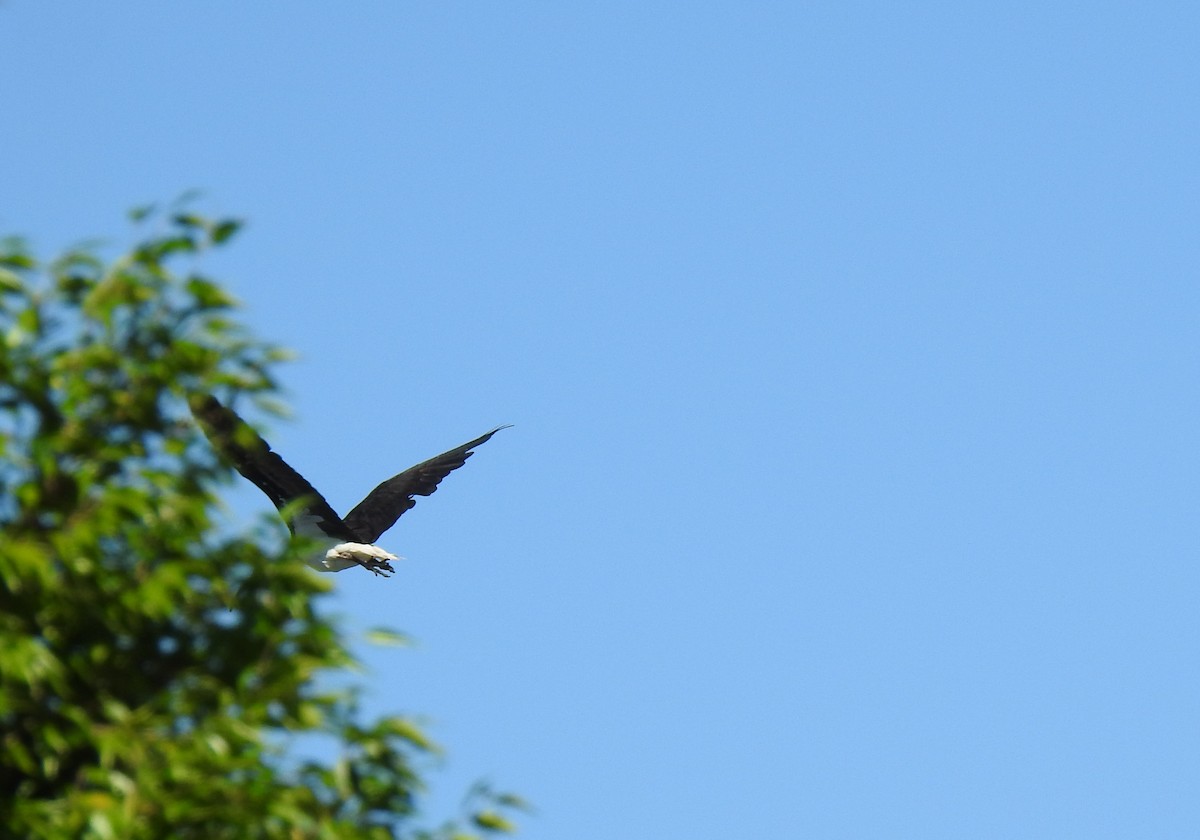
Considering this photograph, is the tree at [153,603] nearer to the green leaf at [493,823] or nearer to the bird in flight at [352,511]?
the green leaf at [493,823]

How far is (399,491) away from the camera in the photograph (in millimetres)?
25156

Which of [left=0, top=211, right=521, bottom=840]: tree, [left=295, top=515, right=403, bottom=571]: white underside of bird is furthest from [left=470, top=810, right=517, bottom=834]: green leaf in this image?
[left=295, top=515, right=403, bottom=571]: white underside of bird

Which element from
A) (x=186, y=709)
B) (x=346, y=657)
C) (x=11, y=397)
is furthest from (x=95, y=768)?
(x=11, y=397)

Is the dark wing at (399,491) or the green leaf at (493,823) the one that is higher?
the dark wing at (399,491)

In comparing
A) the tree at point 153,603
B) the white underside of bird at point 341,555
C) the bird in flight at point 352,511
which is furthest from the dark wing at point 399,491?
the tree at point 153,603

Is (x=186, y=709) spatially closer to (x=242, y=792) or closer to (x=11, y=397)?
(x=242, y=792)

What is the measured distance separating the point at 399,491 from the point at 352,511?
0.71m

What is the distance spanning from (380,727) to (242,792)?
0.96 metres

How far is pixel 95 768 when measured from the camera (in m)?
9.36

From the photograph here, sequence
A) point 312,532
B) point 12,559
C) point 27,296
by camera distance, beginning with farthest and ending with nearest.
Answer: point 312,532, point 27,296, point 12,559

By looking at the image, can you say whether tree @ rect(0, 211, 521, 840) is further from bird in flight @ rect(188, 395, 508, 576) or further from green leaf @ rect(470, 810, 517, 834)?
bird in flight @ rect(188, 395, 508, 576)

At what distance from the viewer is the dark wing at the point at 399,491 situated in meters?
25.0

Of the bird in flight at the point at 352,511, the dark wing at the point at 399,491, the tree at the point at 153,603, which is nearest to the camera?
the tree at the point at 153,603

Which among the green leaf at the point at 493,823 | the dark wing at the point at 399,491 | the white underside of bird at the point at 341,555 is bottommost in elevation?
the green leaf at the point at 493,823
